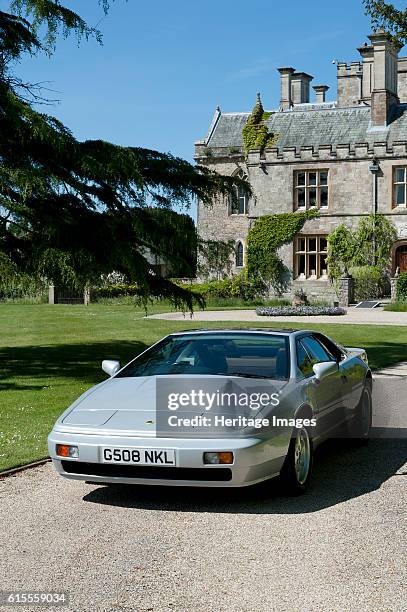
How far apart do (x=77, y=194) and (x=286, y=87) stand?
4535 centimetres

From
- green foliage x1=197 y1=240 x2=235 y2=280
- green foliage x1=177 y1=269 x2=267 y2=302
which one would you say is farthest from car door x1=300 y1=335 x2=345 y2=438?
green foliage x1=177 y1=269 x2=267 y2=302

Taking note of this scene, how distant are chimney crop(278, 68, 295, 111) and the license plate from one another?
5361cm

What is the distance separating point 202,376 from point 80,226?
754cm

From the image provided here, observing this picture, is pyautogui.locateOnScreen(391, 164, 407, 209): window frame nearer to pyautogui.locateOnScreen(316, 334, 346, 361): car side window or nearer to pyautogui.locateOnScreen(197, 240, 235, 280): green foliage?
pyautogui.locateOnScreen(197, 240, 235, 280): green foliage

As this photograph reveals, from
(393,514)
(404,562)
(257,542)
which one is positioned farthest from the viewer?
(393,514)

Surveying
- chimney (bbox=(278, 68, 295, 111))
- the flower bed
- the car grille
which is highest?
chimney (bbox=(278, 68, 295, 111))

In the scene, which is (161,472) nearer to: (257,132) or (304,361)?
(304,361)

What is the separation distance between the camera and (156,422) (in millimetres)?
6332

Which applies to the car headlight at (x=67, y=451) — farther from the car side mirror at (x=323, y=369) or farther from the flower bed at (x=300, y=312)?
the flower bed at (x=300, y=312)

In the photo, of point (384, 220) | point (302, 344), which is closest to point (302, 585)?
point (302, 344)

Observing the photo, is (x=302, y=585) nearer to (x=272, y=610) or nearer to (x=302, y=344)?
(x=272, y=610)

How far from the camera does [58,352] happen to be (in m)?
19.5

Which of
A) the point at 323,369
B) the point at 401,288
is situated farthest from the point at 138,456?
the point at 401,288

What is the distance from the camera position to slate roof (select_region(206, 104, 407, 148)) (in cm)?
4450
